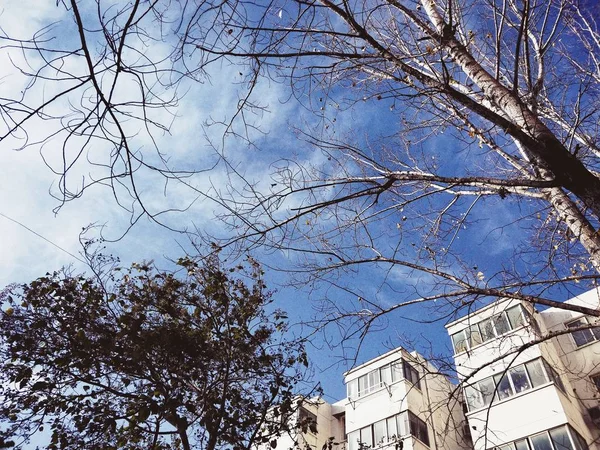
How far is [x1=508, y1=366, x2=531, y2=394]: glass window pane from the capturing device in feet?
46.8

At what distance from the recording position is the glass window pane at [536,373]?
1398 cm

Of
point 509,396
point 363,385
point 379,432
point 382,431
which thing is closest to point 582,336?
point 509,396

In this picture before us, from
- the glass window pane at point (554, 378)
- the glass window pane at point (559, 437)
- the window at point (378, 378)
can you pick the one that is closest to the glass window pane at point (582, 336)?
the glass window pane at point (554, 378)

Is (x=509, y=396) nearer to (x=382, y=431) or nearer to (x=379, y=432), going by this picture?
A: (x=382, y=431)

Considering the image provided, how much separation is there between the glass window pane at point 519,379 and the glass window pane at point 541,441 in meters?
1.55

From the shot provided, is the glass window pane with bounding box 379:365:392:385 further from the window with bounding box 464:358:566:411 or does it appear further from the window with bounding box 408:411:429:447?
the window with bounding box 464:358:566:411

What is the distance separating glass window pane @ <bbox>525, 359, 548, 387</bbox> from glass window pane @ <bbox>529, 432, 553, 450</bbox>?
1648mm

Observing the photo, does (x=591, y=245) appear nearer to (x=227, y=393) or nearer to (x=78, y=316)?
(x=227, y=393)

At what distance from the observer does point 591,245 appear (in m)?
4.06

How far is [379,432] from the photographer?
1662 centimetres

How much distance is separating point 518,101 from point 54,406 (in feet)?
22.6

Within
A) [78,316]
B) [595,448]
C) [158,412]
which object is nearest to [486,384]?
[595,448]

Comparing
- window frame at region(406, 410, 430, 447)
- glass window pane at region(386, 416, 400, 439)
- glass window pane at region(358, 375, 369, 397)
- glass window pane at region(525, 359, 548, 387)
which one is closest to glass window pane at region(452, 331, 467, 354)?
glass window pane at region(525, 359, 548, 387)

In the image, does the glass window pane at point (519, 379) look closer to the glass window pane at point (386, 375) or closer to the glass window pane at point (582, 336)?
the glass window pane at point (582, 336)
